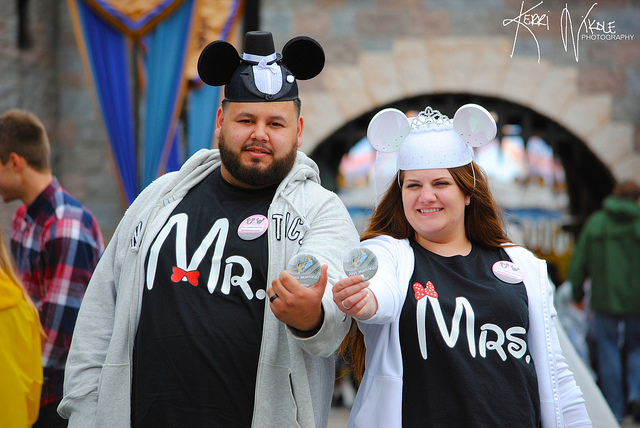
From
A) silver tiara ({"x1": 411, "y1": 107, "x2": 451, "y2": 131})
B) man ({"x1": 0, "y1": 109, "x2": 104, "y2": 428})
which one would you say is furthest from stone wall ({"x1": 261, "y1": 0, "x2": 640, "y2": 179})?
silver tiara ({"x1": 411, "y1": 107, "x2": 451, "y2": 131})

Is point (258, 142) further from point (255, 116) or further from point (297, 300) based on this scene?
point (297, 300)

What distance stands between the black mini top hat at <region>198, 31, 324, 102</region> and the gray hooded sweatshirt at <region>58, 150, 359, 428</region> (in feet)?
0.84

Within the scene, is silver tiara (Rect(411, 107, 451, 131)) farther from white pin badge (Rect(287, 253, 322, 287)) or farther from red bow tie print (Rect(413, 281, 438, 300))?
white pin badge (Rect(287, 253, 322, 287))

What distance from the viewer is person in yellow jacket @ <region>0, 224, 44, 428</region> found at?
7.62 ft

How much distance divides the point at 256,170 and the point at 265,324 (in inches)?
18.7

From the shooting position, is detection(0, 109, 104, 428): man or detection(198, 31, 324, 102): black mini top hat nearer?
detection(198, 31, 324, 102): black mini top hat

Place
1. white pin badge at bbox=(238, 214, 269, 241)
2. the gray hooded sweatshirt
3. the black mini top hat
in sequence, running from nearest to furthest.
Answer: the gray hooded sweatshirt < white pin badge at bbox=(238, 214, 269, 241) < the black mini top hat

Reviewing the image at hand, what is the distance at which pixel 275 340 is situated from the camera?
Result: 6.41ft


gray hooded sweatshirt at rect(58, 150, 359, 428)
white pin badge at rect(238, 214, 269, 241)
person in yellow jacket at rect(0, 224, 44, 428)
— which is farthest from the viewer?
person in yellow jacket at rect(0, 224, 44, 428)

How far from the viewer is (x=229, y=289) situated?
2004mm

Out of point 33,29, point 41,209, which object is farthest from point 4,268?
point 33,29

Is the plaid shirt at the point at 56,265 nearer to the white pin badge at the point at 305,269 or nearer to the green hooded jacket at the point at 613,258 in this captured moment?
the white pin badge at the point at 305,269

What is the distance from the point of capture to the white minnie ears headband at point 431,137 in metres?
2.25

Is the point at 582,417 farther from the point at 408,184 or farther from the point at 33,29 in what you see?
the point at 33,29
